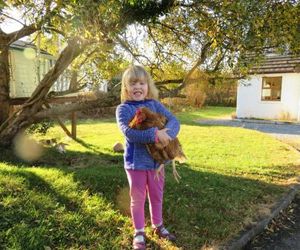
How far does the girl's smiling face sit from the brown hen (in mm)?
203

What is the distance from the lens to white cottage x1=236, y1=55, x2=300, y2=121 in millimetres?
22062

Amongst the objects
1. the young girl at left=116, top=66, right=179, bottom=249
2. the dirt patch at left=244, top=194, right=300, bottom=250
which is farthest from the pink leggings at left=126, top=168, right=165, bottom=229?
the dirt patch at left=244, top=194, right=300, bottom=250

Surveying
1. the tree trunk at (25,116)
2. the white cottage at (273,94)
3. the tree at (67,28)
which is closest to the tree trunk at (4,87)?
the tree at (67,28)

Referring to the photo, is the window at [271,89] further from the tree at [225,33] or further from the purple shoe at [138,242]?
the purple shoe at [138,242]

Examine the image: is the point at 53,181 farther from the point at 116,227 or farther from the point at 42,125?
the point at 42,125

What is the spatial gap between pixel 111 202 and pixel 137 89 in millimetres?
1675

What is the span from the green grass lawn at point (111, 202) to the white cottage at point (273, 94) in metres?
14.6

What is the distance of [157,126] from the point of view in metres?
3.83

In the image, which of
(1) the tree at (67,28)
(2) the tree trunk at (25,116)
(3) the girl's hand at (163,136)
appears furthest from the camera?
(2) the tree trunk at (25,116)

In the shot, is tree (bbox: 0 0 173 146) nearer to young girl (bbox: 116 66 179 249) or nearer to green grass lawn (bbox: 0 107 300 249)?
young girl (bbox: 116 66 179 249)

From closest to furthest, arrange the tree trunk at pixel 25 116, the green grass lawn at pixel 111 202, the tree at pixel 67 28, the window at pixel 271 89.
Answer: the green grass lawn at pixel 111 202 < the tree at pixel 67 28 < the tree trunk at pixel 25 116 < the window at pixel 271 89

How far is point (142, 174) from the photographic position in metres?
3.91

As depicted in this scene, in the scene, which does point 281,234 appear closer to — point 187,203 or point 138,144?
point 187,203

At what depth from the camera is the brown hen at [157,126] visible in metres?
3.74
